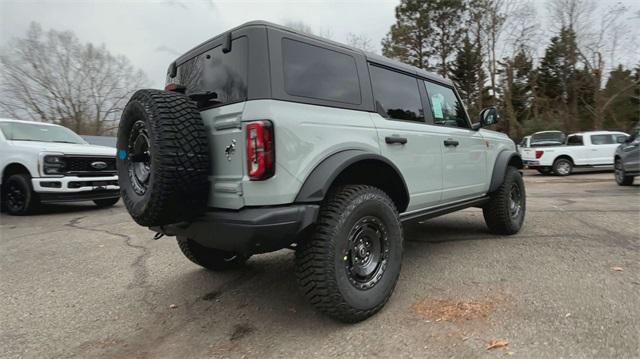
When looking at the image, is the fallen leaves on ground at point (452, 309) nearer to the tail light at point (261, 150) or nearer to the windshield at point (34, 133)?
the tail light at point (261, 150)

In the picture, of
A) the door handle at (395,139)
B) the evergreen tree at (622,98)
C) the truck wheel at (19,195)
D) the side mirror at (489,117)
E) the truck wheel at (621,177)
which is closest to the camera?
the door handle at (395,139)

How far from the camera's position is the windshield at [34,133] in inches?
313

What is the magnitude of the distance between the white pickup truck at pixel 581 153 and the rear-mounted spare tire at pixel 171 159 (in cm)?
1597

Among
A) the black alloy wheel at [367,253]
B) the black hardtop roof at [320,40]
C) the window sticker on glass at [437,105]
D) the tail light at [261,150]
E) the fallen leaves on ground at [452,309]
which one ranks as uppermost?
the black hardtop roof at [320,40]

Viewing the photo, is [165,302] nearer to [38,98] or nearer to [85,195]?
[85,195]

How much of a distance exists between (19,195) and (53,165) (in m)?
1.14

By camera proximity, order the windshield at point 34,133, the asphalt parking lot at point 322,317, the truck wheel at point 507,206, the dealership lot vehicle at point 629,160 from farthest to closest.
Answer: the dealership lot vehicle at point 629,160 → the windshield at point 34,133 → the truck wheel at point 507,206 → the asphalt parking lot at point 322,317

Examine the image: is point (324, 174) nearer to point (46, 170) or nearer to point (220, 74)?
point (220, 74)

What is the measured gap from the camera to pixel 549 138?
15961 mm

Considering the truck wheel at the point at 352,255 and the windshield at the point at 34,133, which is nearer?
the truck wheel at the point at 352,255

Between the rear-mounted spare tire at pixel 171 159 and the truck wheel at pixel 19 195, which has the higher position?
the rear-mounted spare tire at pixel 171 159

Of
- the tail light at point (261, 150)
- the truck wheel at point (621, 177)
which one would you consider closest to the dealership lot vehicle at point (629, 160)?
the truck wheel at point (621, 177)

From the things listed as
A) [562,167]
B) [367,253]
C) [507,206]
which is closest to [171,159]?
[367,253]

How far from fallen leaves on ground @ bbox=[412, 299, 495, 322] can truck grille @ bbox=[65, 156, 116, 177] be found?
706 cm
